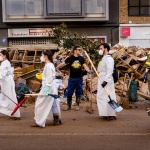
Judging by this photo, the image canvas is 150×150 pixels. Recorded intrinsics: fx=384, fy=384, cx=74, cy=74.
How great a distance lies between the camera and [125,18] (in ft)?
82.7

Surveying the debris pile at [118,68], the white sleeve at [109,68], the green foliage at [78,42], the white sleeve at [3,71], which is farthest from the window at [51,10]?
the white sleeve at [109,68]

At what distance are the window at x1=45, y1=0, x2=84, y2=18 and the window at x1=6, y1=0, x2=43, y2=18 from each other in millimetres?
556

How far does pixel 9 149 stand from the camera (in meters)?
6.84

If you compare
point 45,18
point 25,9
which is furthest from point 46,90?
point 25,9

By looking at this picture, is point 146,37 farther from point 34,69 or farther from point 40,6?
point 34,69

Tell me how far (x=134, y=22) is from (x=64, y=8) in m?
4.82

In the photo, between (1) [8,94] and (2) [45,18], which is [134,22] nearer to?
(2) [45,18]

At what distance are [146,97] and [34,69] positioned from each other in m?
4.37

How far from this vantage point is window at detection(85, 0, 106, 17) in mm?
23875

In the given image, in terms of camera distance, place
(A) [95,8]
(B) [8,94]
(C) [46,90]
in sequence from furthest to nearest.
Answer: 1. (A) [95,8]
2. (B) [8,94]
3. (C) [46,90]

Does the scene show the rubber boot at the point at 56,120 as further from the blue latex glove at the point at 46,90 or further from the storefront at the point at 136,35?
the storefront at the point at 136,35

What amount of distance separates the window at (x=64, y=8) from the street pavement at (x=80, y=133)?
14.1m

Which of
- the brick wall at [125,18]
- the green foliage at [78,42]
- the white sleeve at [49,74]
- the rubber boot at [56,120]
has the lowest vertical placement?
the rubber boot at [56,120]

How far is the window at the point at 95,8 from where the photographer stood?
23.9 metres
